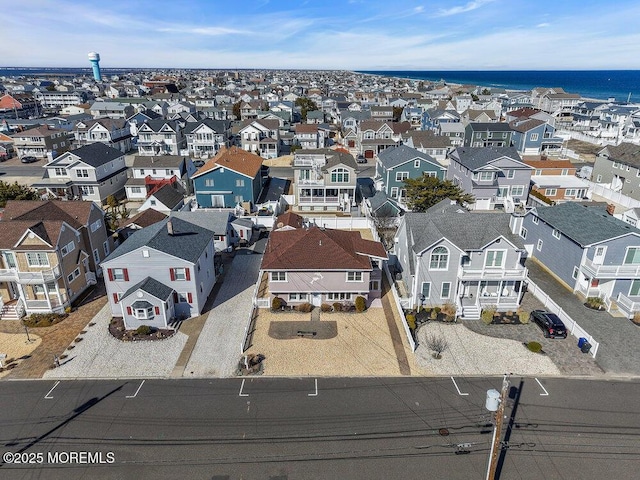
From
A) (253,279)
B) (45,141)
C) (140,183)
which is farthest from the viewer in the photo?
(45,141)

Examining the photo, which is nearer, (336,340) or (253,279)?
(336,340)

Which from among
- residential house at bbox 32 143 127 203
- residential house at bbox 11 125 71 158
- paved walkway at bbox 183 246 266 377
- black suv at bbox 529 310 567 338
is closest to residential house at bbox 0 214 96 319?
paved walkway at bbox 183 246 266 377

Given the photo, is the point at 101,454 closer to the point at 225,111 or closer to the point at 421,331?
the point at 421,331

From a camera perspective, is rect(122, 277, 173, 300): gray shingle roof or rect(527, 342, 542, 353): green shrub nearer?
rect(527, 342, 542, 353): green shrub

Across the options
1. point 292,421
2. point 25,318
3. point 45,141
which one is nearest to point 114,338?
point 25,318

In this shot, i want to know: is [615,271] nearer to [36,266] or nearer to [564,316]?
[564,316]

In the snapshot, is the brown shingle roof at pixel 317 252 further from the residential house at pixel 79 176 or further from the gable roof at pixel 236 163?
the residential house at pixel 79 176

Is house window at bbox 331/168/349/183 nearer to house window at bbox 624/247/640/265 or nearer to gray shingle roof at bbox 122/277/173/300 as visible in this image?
gray shingle roof at bbox 122/277/173/300
